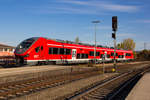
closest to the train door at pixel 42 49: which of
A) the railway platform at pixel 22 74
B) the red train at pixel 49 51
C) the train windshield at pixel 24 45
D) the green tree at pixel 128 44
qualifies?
the red train at pixel 49 51

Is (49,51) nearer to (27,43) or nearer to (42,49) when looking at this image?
(42,49)

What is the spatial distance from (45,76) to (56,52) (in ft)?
29.6

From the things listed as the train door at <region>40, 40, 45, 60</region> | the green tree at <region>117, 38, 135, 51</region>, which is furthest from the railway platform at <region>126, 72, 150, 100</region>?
the green tree at <region>117, 38, 135, 51</region>

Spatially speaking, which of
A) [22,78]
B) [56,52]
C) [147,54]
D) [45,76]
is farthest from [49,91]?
[147,54]

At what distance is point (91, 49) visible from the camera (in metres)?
38.0

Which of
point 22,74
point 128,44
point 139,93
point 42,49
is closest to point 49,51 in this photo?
point 42,49

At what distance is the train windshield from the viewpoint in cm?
2225

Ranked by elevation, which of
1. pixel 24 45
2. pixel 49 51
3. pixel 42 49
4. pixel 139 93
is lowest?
pixel 139 93

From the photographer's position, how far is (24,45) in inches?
901

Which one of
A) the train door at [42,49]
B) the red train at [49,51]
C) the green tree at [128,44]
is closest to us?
the red train at [49,51]

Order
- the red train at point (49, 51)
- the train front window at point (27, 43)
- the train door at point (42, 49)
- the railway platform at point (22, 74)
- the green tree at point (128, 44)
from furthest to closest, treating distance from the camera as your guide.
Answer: the green tree at point (128, 44)
the train door at point (42, 49)
the train front window at point (27, 43)
the red train at point (49, 51)
the railway platform at point (22, 74)

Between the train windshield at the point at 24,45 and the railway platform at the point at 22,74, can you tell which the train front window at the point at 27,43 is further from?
the railway platform at the point at 22,74

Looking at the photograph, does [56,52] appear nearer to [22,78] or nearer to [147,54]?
[22,78]

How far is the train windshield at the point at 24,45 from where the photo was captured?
876 inches
